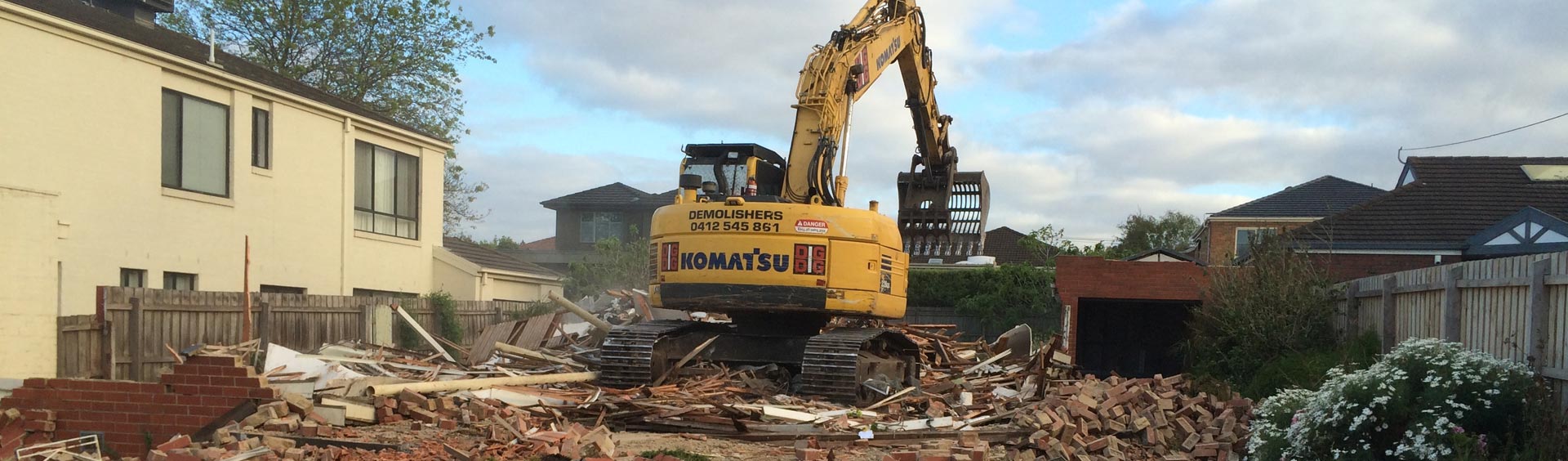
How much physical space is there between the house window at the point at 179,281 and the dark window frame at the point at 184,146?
50.6 inches

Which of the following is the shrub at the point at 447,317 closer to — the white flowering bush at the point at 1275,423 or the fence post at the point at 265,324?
the fence post at the point at 265,324

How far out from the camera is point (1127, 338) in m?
26.9

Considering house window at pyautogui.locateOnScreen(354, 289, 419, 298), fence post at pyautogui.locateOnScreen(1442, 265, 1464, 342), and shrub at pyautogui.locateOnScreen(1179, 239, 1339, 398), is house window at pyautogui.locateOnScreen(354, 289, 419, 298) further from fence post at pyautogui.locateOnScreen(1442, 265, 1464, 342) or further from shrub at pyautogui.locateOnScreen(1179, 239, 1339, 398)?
fence post at pyautogui.locateOnScreen(1442, 265, 1464, 342)

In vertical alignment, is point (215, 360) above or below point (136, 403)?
above

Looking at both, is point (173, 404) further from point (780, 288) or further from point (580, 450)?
point (780, 288)

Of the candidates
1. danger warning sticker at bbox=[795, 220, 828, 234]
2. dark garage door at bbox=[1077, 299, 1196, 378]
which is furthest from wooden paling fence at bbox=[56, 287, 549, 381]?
dark garage door at bbox=[1077, 299, 1196, 378]

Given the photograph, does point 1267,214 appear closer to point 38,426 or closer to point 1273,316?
point 1273,316

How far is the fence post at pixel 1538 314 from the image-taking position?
9.04 metres

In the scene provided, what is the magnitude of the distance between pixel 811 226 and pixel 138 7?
1581cm

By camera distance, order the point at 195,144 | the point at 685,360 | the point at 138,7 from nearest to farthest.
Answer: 1. the point at 685,360
2. the point at 195,144
3. the point at 138,7

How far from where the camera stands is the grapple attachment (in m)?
19.4

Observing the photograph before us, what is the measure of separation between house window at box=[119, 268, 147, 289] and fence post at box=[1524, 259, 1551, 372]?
17330 millimetres

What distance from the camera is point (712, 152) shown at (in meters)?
15.0

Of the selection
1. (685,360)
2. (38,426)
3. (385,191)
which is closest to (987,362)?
(685,360)
